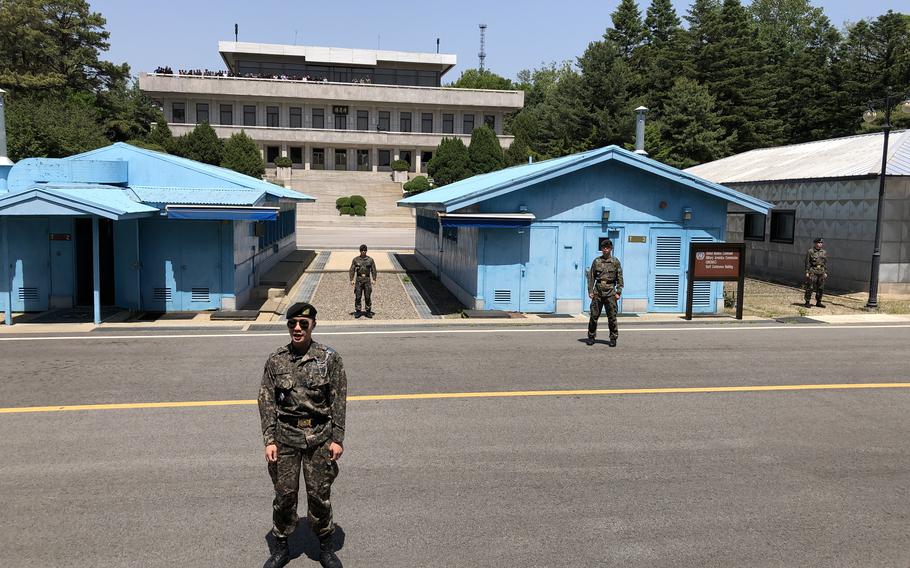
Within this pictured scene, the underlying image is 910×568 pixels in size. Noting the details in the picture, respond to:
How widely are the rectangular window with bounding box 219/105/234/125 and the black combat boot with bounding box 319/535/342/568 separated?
249 ft

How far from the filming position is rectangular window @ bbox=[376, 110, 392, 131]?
257 ft

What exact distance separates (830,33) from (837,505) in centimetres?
7089

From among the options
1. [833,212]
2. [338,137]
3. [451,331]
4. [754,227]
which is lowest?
[451,331]

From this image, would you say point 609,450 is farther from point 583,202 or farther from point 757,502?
point 583,202

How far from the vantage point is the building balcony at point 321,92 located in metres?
72.5

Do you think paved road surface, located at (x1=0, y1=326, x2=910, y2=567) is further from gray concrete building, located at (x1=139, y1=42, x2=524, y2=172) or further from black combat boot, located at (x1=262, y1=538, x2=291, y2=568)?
gray concrete building, located at (x1=139, y1=42, x2=524, y2=172)

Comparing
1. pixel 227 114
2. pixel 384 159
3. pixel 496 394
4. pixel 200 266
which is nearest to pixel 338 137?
pixel 384 159

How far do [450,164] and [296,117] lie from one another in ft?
79.7

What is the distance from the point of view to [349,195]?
65.9 meters

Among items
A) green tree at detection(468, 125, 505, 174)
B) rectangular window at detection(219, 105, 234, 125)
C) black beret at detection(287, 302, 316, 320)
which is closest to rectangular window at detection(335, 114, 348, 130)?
rectangular window at detection(219, 105, 234, 125)

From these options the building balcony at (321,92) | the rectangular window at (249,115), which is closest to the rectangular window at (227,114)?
the rectangular window at (249,115)

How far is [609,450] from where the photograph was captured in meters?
8.05

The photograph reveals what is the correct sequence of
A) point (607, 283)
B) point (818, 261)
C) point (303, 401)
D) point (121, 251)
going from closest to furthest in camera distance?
1. point (303, 401)
2. point (607, 283)
3. point (121, 251)
4. point (818, 261)

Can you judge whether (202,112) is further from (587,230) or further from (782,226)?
(587,230)
